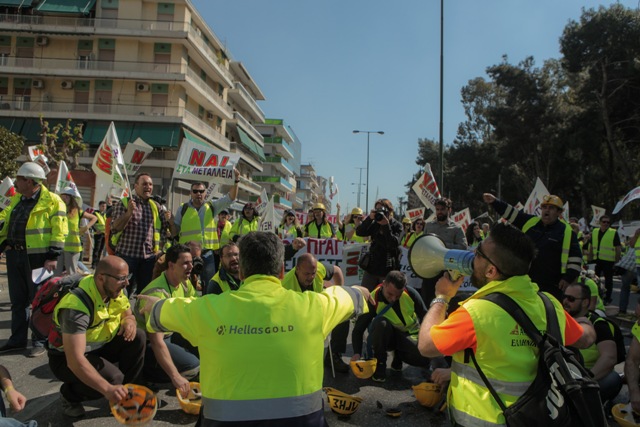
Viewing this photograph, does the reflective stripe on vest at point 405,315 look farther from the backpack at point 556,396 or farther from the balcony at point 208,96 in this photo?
the balcony at point 208,96

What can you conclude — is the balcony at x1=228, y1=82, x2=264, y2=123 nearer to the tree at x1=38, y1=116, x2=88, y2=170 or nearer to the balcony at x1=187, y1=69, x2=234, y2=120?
the balcony at x1=187, y1=69, x2=234, y2=120

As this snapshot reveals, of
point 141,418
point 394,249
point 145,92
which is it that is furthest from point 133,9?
point 141,418

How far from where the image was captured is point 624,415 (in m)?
3.85

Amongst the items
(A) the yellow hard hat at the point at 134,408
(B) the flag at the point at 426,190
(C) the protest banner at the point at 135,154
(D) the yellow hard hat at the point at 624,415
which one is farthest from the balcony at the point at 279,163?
(A) the yellow hard hat at the point at 134,408

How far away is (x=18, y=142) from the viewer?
2488 cm

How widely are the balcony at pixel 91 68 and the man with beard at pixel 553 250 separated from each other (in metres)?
35.6

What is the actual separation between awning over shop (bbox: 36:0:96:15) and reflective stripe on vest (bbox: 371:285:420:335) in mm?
38967

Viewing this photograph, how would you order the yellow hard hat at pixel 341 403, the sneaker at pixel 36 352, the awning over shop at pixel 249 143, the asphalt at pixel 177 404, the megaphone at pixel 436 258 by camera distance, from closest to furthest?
the megaphone at pixel 436 258 < the asphalt at pixel 177 404 < the yellow hard hat at pixel 341 403 < the sneaker at pixel 36 352 < the awning over shop at pixel 249 143

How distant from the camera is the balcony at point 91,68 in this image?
37.4 metres

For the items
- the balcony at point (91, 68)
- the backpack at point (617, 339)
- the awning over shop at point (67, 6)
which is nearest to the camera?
the backpack at point (617, 339)

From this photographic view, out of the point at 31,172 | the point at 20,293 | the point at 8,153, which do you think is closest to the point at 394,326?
the point at 20,293

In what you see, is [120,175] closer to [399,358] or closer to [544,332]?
[399,358]

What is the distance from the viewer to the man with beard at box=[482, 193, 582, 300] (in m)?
5.31

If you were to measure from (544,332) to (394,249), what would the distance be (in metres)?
4.71
